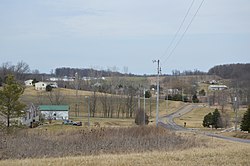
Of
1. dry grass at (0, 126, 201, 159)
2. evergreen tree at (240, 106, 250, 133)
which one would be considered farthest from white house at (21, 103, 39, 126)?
dry grass at (0, 126, 201, 159)

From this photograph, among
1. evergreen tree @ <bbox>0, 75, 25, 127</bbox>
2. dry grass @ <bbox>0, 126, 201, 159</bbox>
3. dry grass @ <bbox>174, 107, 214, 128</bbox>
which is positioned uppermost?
evergreen tree @ <bbox>0, 75, 25, 127</bbox>

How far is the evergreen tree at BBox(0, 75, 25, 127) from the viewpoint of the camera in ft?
155

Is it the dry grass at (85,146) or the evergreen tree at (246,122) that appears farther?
the evergreen tree at (246,122)

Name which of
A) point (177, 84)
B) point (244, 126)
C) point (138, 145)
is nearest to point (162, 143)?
point (138, 145)

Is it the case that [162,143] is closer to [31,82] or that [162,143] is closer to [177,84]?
[31,82]

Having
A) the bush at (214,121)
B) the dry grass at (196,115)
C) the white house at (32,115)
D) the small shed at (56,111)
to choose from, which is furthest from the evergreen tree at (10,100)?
the dry grass at (196,115)

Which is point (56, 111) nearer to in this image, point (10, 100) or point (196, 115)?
point (196, 115)

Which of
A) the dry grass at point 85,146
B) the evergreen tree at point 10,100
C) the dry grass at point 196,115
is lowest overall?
the dry grass at point 196,115

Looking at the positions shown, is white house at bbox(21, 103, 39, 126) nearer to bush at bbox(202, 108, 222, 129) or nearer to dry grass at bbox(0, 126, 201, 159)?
bush at bbox(202, 108, 222, 129)

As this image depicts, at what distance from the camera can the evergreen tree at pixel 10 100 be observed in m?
47.2

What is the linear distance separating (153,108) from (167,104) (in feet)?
23.7

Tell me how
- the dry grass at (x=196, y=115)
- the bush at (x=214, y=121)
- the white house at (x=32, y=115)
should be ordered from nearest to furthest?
1. the white house at (x=32, y=115)
2. the bush at (x=214, y=121)
3. the dry grass at (x=196, y=115)

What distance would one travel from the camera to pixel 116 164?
1338cm

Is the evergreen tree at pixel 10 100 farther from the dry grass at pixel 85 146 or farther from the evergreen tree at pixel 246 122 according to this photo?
the evergreen tree at pixel 246 122
